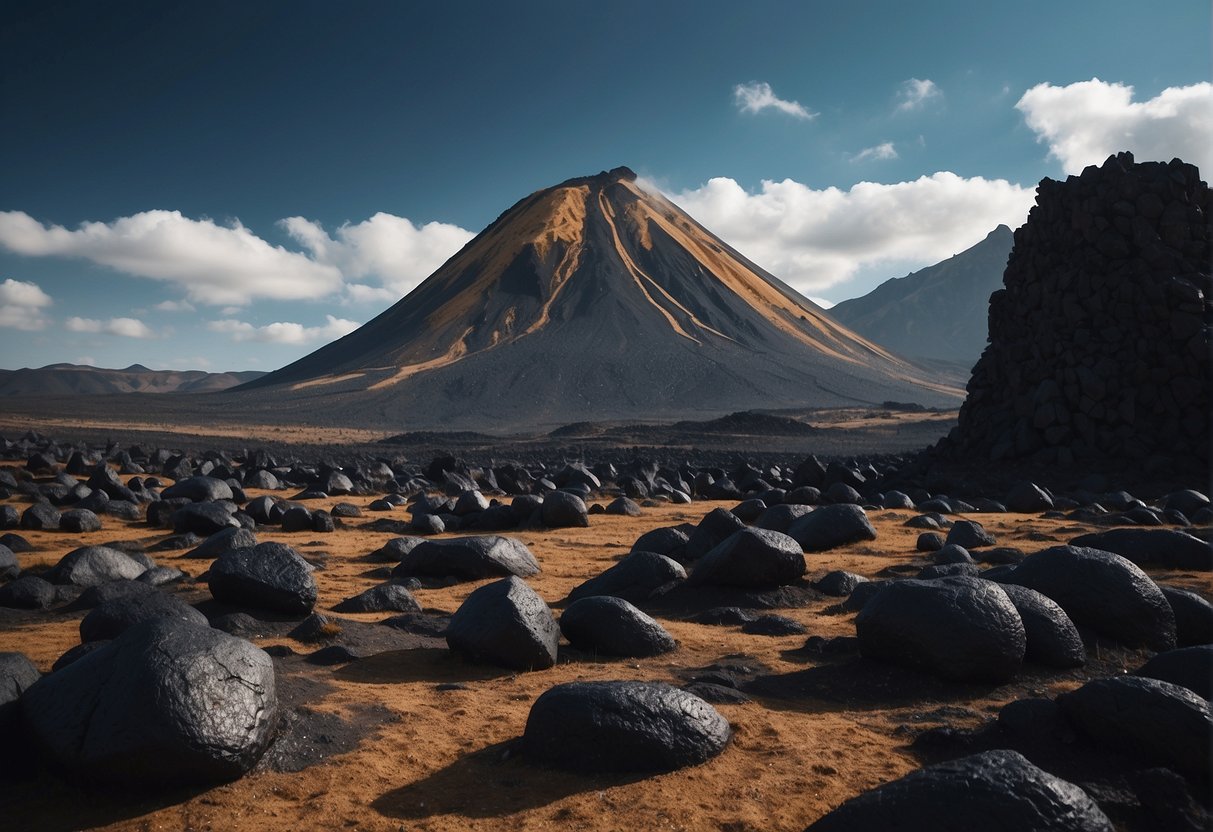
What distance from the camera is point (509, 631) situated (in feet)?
21.7

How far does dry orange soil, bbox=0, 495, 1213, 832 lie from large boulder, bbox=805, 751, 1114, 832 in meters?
0.57

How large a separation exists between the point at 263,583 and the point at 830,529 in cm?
807

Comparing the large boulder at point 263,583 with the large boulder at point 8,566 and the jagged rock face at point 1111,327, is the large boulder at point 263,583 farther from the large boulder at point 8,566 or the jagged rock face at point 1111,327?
the jagged rock face at point 1111,327

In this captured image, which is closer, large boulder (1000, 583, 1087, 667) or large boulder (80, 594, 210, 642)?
large boulder (1000, 583, 1087, 667)

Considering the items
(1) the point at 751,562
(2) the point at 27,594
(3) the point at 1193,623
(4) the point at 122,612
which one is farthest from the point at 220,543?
(3) the point at 1193,623

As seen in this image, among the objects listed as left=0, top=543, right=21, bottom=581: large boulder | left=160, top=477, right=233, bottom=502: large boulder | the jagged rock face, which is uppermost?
the jagged rock face

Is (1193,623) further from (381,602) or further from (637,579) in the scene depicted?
(381,602)

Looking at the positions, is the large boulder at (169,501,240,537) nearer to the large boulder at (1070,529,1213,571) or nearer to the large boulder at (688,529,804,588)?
the large boulder at (688,529,804,588)

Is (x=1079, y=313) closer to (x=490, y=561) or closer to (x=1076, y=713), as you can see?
(x=490, y=561)

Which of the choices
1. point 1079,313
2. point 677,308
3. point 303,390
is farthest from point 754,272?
point 1079,313

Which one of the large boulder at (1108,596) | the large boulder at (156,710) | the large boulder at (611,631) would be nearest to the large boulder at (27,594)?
the large boulder at (156,710)

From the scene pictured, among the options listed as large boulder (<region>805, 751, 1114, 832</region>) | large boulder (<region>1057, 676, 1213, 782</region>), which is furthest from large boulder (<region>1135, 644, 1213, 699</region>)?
large boulder (<region>805, 751, 1114, 832</region>)

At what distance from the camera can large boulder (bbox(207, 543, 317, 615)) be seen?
315 inches

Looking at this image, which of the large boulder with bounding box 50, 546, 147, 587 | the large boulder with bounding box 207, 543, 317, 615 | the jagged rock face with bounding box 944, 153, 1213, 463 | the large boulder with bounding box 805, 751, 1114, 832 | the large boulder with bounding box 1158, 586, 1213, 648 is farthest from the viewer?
the jagged rock face with bounding box 944, 153, 1213, 463
